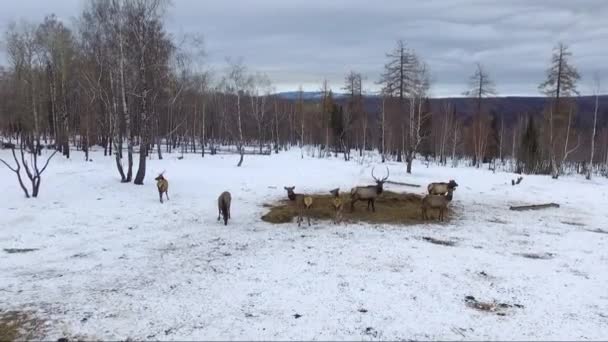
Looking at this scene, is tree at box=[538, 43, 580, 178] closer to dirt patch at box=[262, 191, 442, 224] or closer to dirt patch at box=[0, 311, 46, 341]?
dirt patch at box=[262, 191, 442, 224]

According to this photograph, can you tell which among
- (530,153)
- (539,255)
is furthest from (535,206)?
(530,153)

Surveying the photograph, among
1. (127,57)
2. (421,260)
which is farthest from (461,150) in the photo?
(421,260)

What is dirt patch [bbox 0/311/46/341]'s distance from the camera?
20.6ft

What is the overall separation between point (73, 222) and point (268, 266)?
719 centimetres

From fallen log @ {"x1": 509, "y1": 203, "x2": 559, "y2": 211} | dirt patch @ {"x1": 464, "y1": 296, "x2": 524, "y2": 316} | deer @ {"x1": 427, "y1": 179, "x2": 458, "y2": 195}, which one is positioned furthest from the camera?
deer @ {"x1": 427, "y1": 179, "x2": 458, "y2": 195}

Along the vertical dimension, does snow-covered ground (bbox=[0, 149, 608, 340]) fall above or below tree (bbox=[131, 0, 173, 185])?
below

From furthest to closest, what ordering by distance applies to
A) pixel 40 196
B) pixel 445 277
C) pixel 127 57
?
1. pixel 127 57
2. pixel 40 196
3. pixel 445 277

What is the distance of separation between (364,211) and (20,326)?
1167cm

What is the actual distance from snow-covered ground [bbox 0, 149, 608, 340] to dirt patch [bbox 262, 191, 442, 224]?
0.71 meters

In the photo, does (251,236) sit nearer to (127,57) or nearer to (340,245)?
(340,245)

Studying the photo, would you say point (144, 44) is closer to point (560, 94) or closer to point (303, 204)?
point (303, 204)

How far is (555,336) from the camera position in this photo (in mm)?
6719

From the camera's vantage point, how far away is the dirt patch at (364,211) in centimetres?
1472

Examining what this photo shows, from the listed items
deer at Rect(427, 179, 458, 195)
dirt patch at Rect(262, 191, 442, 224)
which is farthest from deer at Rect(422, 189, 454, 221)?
deer at Rect(427, 179, 458, 195)
